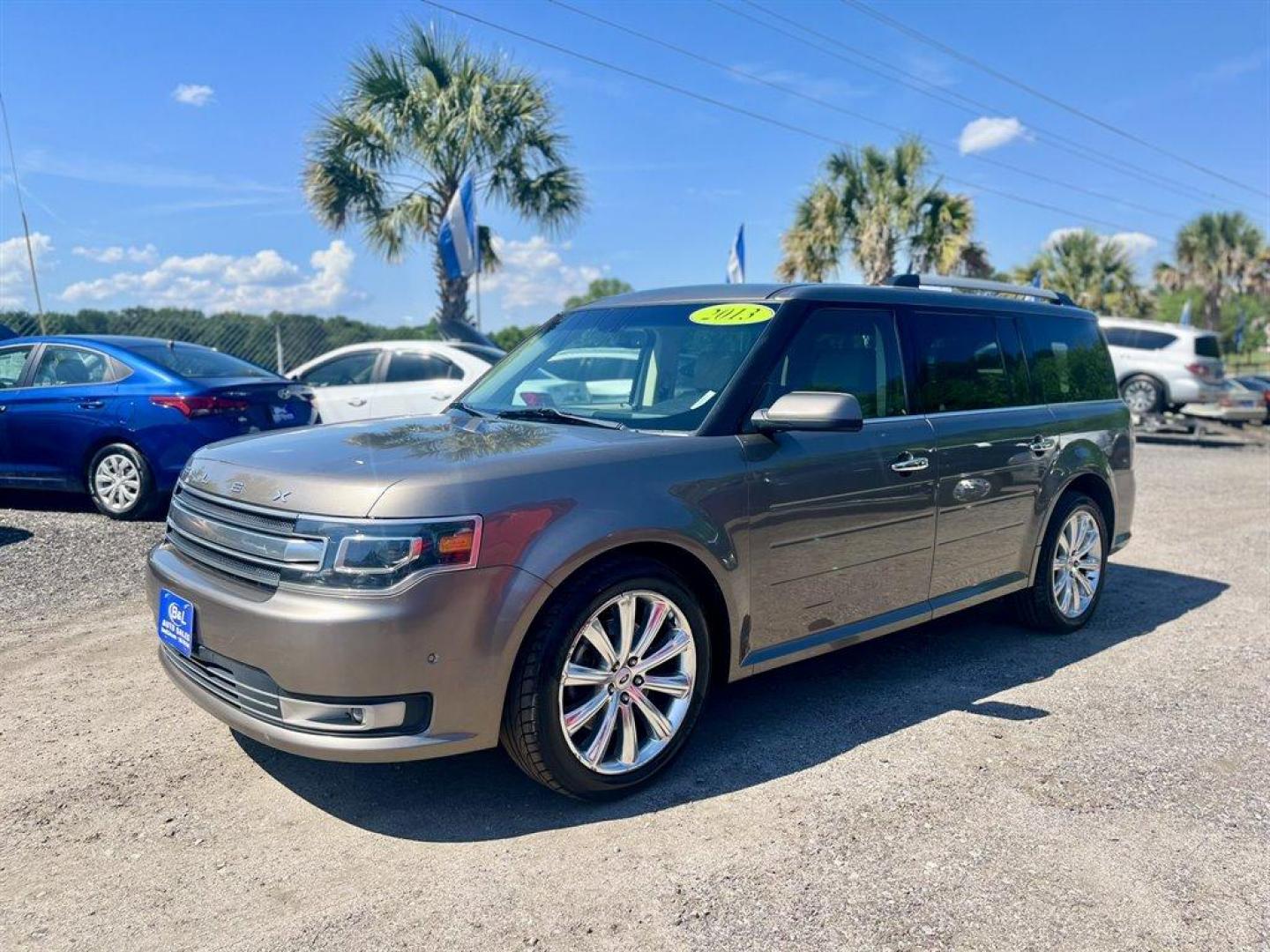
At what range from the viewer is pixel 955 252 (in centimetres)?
2139

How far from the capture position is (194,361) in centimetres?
793

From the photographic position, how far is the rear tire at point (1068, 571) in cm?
510

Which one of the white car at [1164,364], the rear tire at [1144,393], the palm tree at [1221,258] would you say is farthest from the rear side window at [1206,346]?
the palm tree at [1221,258]

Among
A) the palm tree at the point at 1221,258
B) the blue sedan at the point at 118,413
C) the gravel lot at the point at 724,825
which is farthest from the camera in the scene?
the palm tree at the point at 1221,258

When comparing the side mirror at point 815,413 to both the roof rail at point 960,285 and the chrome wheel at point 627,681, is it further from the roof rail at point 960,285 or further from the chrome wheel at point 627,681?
the roof rail at point 960,285

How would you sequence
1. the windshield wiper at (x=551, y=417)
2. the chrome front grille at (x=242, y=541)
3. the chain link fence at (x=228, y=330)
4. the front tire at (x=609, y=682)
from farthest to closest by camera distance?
1. the chain link fence at (x=228, y=330)
2. the windshield wiper at (x=551, y=417)
3. the front tire at (x=609, y=682)
4. the chrome front grille at (x=242, y=541)

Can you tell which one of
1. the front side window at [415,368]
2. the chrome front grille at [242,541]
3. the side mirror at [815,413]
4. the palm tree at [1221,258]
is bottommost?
the chrome front grille at [242,541]

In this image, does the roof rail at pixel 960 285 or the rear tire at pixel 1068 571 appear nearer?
the roof rail at pixel 960 285

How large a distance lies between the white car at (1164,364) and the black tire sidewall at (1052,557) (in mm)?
13502

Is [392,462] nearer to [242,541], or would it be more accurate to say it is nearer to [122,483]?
[242,541]

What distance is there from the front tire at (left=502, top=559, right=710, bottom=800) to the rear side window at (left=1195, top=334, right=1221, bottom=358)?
17.5 metres

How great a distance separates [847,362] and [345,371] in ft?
24.4

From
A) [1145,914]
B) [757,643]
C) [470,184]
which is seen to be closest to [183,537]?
[757,643]

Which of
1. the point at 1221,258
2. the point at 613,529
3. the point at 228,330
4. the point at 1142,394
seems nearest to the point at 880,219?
the point at 1142,394
